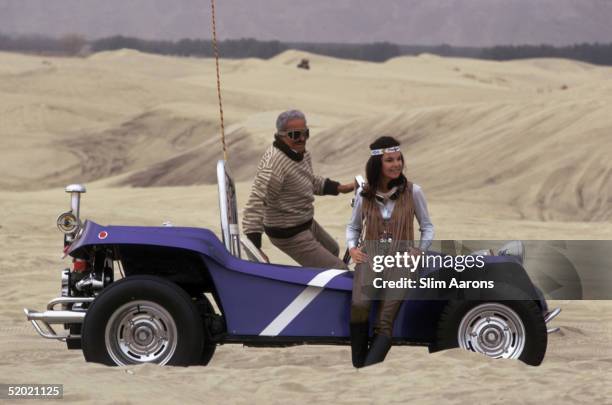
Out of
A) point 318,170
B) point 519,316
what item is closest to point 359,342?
point 519,316

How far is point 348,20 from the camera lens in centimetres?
12138

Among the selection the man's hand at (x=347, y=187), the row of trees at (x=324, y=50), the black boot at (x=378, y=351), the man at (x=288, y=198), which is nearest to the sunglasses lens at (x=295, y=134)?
the man at (x=288, y=198)

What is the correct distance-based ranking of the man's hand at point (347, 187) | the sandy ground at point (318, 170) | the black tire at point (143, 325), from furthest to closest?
the man's hand at point (347, 187) < the black tire at point (143, 325) < the sandy ground at point (318, 170)

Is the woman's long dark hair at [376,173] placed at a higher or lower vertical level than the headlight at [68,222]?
higher

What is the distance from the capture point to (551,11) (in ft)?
384

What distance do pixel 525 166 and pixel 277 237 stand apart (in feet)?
50.7

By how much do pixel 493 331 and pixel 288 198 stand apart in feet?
4.36

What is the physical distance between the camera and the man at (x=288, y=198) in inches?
261

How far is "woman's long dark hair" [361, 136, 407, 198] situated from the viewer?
6.24m

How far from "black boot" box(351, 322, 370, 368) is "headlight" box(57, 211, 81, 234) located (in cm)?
151

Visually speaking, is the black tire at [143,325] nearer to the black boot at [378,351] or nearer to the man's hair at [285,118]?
the black boot at [378,351]

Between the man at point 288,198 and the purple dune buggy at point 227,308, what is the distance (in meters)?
0.32

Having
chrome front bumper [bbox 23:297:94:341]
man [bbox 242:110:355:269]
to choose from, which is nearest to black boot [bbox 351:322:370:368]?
man [bbox 242:110:355:269]

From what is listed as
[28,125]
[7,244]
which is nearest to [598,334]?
[7,244]
